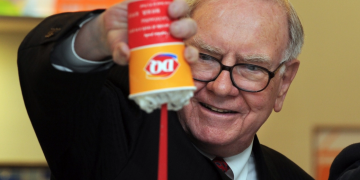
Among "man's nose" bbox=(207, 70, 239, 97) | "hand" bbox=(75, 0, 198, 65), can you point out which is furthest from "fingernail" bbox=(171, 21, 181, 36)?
"man's nose" bbox=(207, 70, 239, 97)

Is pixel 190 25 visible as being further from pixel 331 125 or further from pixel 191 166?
pixel 331 125

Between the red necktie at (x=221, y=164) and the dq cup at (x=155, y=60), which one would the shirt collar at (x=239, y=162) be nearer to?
the red necktie at (x=221, y=164)

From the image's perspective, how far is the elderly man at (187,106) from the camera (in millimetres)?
970

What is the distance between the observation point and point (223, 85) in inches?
55.7

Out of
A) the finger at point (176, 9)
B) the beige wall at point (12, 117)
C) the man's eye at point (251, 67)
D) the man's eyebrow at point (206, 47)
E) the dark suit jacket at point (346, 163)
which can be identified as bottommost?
the beige wall at point (12, 117)

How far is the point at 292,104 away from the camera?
3336 mm

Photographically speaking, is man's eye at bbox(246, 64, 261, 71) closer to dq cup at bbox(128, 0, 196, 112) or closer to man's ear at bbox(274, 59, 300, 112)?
man's ear at bbox(274, 59, 300, 112)

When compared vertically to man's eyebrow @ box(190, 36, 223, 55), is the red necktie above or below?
below

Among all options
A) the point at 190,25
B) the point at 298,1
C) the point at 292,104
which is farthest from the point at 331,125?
the point at 190,25

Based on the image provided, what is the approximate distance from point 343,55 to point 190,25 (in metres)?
2.80

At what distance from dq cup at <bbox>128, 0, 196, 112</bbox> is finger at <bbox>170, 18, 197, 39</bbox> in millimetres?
11

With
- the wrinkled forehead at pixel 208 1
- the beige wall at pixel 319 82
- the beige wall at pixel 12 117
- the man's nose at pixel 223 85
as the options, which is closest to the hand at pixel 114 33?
the man's nose at pixel 223 85

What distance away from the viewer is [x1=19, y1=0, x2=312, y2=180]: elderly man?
3.18 feet

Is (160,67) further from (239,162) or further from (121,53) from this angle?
(239,162)
